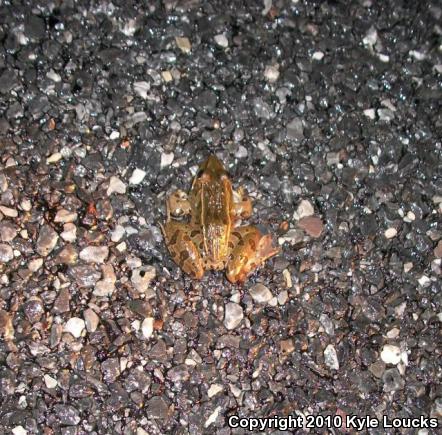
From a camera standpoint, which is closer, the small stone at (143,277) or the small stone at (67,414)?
the small stone at (67,414)

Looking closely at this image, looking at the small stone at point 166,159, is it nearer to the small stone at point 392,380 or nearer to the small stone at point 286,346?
the small stone at point 286,346

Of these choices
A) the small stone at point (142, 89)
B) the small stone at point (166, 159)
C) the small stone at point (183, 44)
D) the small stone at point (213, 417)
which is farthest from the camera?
the small stone at point (183, 44)

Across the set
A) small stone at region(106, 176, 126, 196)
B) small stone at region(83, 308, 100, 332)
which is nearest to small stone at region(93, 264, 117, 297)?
small stone at region(83, 308, 100, 332)

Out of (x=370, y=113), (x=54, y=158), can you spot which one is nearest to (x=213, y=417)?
(x=54, y=158)

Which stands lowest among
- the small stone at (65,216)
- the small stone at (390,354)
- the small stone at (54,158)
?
the small stone at (390,354)

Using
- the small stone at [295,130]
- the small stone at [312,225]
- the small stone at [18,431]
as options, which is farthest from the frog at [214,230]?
the small stone at [18,431]

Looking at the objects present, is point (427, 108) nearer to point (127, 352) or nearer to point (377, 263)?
point (377, 263)

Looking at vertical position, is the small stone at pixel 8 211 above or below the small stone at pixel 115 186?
below
